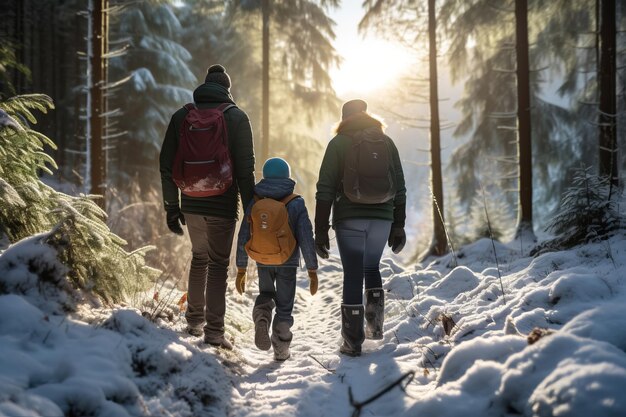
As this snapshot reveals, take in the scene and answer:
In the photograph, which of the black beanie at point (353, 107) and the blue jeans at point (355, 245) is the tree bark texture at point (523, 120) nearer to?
the blue jeans at point (355, 245)

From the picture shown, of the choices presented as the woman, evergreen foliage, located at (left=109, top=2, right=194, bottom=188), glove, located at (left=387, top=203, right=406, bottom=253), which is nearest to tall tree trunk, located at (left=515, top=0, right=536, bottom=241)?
glove, located at (left=387, top=203, right=406, bottom=253)

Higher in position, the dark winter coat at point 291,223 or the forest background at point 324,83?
the forest background at point 324,83

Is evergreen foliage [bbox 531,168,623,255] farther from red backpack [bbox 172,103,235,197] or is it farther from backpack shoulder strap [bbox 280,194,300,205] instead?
red backpack [bbox 172,103,235,197]

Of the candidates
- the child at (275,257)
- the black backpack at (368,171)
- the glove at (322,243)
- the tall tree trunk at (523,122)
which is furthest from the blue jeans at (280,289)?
the tall tree trunk at (523,122)

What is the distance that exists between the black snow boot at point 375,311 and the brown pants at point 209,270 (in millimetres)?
1470

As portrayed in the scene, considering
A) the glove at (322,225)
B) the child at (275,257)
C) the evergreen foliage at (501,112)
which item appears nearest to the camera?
the child at (275,257)

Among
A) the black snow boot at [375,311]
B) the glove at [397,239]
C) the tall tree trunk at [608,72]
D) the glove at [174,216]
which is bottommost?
the black snow boot at [375,311]

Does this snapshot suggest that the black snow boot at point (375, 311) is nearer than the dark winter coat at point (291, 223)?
No

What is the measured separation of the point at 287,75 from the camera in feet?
61.5

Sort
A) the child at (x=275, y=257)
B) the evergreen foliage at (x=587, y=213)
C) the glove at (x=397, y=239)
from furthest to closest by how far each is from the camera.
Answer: the evergreen foliage at (x=587, y=213) → the glove at (x=397, y=239) → the child at (x=275, y=257)

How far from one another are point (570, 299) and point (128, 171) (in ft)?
56.0

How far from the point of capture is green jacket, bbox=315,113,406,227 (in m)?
4.03

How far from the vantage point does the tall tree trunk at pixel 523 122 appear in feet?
35.0

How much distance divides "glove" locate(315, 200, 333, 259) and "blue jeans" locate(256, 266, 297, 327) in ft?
1.17
